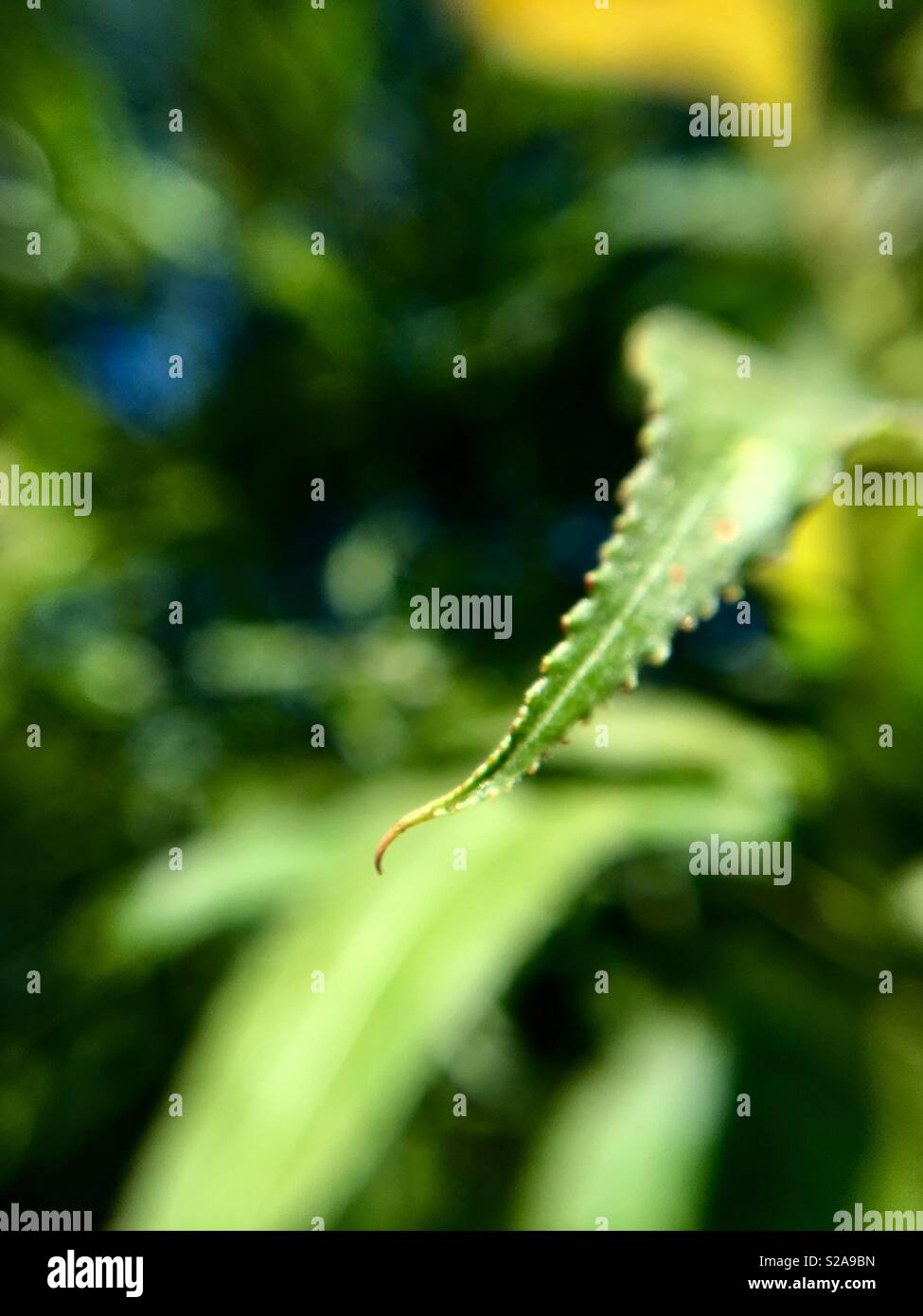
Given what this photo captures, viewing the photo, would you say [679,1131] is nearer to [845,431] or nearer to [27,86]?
[845,431]

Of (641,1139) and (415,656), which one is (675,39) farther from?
(641,1139)

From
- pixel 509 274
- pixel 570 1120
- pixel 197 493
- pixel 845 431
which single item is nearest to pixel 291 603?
pixel 197 493

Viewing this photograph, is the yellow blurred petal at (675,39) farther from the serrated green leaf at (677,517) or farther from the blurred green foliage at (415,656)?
the serrated green leaf at (677,517)

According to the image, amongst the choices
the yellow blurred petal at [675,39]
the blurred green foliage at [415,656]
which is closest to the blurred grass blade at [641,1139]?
the blurred green foliage at [415,656]

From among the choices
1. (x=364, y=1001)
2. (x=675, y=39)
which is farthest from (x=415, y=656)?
(x=675, y=39)

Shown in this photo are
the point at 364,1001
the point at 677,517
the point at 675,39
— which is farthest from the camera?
the point at 675,39
